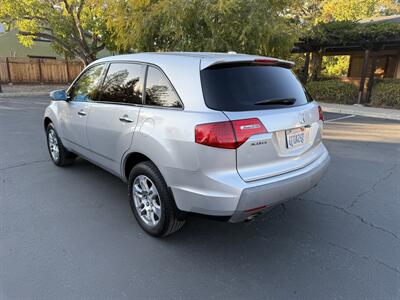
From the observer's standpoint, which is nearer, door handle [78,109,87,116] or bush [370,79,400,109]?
Answer: door handle [78,109,87,116]

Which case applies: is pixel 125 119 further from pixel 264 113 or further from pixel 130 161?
pixel 264 113

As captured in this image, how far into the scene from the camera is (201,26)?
35.6ft

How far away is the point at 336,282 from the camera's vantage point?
243 centimetres

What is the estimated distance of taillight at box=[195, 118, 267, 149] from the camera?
2357mm

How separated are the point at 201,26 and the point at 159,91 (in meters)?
8.86

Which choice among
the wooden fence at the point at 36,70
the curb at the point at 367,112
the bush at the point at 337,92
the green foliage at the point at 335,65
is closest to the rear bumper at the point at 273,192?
the curb at the point at 367,112

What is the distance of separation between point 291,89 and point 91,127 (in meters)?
2.36

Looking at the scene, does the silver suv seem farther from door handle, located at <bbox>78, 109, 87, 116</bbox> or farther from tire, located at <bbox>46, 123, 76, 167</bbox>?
tire, located at <bbox>46, 123, 76, 167</bbox>

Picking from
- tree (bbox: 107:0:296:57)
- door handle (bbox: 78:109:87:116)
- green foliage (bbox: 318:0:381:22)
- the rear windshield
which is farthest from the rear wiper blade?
green foliage (bbox: 318:0:381:22)

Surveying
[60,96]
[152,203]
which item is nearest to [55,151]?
[60,96]

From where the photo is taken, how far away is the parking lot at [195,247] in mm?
2367

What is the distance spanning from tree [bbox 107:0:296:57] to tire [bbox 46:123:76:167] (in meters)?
6.65

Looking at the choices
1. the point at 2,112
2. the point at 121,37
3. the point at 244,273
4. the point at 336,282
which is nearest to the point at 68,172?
the point at 244,273

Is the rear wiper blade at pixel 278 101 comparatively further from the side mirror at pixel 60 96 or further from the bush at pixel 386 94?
the bush at pixel 386 94
